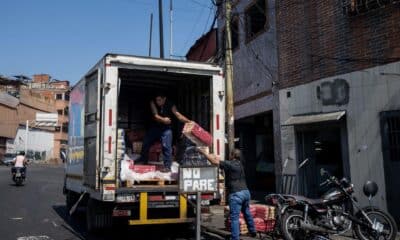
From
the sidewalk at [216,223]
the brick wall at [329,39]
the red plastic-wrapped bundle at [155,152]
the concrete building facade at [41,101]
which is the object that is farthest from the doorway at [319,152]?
the concrete building facade at [41,101]

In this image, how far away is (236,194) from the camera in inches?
327

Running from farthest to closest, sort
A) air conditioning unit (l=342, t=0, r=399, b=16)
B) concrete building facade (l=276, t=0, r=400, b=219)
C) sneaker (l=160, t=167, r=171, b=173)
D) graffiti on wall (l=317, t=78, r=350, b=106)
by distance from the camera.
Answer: graffiti on wall (l=317, t=78, r=350, b=106) → air conditioning unit (l=342, t=0, r=399, b=16) → concrete building facade (l=276, t=0, r=400, b=219) → sneaker (l=160, t=167, r=171, b=173)

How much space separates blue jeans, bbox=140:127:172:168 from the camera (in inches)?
380

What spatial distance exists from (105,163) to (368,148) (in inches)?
223

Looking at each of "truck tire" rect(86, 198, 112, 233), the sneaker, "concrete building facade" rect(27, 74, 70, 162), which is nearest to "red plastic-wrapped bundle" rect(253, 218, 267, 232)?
the sneaker

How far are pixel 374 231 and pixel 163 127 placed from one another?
4.49m

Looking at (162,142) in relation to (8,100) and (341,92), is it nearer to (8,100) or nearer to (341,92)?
(341,92)

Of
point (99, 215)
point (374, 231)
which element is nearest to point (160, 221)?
point (99, 215)

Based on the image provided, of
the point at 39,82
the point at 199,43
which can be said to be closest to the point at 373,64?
the point at 199,43

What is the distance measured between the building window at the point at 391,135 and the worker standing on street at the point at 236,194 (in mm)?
3371

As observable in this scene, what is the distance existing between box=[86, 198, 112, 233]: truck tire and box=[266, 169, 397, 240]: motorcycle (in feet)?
10.5

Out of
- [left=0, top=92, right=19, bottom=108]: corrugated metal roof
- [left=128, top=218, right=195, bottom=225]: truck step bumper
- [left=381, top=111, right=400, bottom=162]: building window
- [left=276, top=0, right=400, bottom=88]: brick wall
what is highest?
[left=0, top=92, right=19, bottom=108]: corrugated metal roof

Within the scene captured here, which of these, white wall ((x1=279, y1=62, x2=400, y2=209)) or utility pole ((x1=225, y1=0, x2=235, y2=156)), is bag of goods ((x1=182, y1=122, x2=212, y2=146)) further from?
white wall ((x1=279, y1=62, x2=400, y2=209))

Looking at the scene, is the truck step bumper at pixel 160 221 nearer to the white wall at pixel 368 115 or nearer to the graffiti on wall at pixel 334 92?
the white wall at pixel 368 115
